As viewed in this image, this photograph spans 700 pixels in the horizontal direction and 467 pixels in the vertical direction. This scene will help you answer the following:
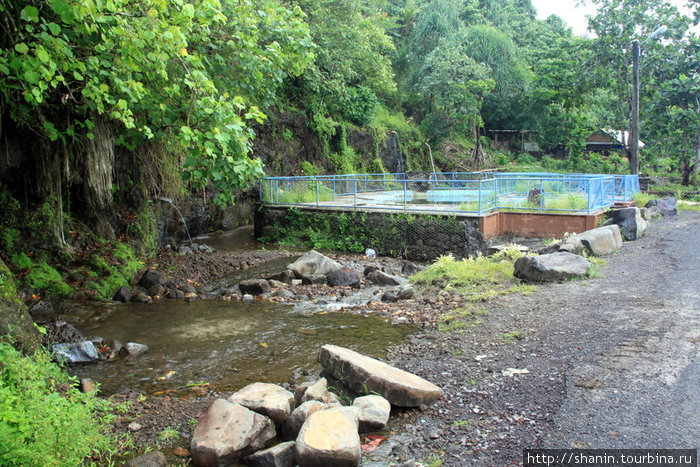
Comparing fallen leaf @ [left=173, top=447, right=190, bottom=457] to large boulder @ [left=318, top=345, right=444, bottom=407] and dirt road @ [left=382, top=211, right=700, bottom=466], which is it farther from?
dirt road @ [left=382, top=211, right=700, bottom=466]

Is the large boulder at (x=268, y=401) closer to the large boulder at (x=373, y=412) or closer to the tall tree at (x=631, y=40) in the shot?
the large boulder at (x=373, y=412)

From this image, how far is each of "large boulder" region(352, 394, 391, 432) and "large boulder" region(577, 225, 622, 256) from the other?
7452 mm

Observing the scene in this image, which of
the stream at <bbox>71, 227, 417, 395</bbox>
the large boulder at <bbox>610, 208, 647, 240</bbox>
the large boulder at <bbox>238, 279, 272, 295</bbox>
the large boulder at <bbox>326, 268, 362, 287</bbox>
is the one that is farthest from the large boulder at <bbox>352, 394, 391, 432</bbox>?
the large boulder at <bbox>610, 208, 647, 240</bbox>

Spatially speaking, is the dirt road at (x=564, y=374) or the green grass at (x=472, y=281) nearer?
the dirt road at (x=564, y=374)

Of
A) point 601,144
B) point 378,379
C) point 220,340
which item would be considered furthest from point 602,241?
point 601,144

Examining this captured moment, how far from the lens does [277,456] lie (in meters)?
3.71

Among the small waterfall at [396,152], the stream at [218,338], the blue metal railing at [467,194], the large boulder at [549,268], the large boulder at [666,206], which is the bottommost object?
the stream at [218,338]

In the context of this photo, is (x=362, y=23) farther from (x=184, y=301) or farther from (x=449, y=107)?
(x=184, y=301)

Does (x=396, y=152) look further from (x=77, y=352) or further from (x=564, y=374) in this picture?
(x=564, y=374)

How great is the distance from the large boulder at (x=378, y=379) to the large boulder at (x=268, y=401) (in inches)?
21.7

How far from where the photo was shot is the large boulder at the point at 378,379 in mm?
4414

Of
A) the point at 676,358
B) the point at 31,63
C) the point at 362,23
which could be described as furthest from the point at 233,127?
the point at 362,23

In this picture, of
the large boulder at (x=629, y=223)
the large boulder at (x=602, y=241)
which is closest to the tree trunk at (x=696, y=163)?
the large boulder at (x=629, y=223)

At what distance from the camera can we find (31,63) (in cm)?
519
